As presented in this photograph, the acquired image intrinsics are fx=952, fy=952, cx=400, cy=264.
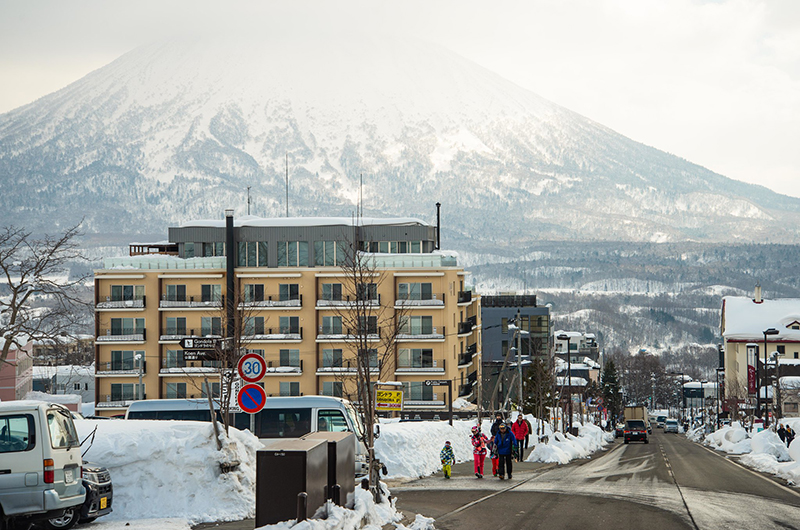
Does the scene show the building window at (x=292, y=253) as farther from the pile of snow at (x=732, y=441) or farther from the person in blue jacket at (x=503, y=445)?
the person in blue jacket at (x=503, y=445)

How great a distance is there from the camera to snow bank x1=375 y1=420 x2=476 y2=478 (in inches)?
1198

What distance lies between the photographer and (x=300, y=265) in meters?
71.1

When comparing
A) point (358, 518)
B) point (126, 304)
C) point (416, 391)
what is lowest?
point (416, 391)

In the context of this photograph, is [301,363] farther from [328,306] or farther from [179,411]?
[179,411]

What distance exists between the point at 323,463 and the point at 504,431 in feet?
40.9

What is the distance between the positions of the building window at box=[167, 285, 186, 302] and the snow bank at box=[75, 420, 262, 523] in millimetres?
49519

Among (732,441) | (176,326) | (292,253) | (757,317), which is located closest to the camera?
(732,441)

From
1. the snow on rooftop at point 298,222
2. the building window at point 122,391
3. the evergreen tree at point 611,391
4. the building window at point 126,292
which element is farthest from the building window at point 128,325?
the evergreen tree at point 611,391

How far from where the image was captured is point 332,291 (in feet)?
226

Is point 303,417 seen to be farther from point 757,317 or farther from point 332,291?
point 757,317

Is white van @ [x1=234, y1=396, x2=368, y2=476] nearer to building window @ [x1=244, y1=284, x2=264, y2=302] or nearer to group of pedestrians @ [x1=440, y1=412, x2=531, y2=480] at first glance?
group of pedestrians @ [x1=440, y1=412, x2=531, y2=480]

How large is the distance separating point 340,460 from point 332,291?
2078 inches

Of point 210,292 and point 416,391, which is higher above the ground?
point 210,292

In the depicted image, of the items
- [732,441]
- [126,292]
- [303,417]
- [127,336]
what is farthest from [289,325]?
[303,417]
